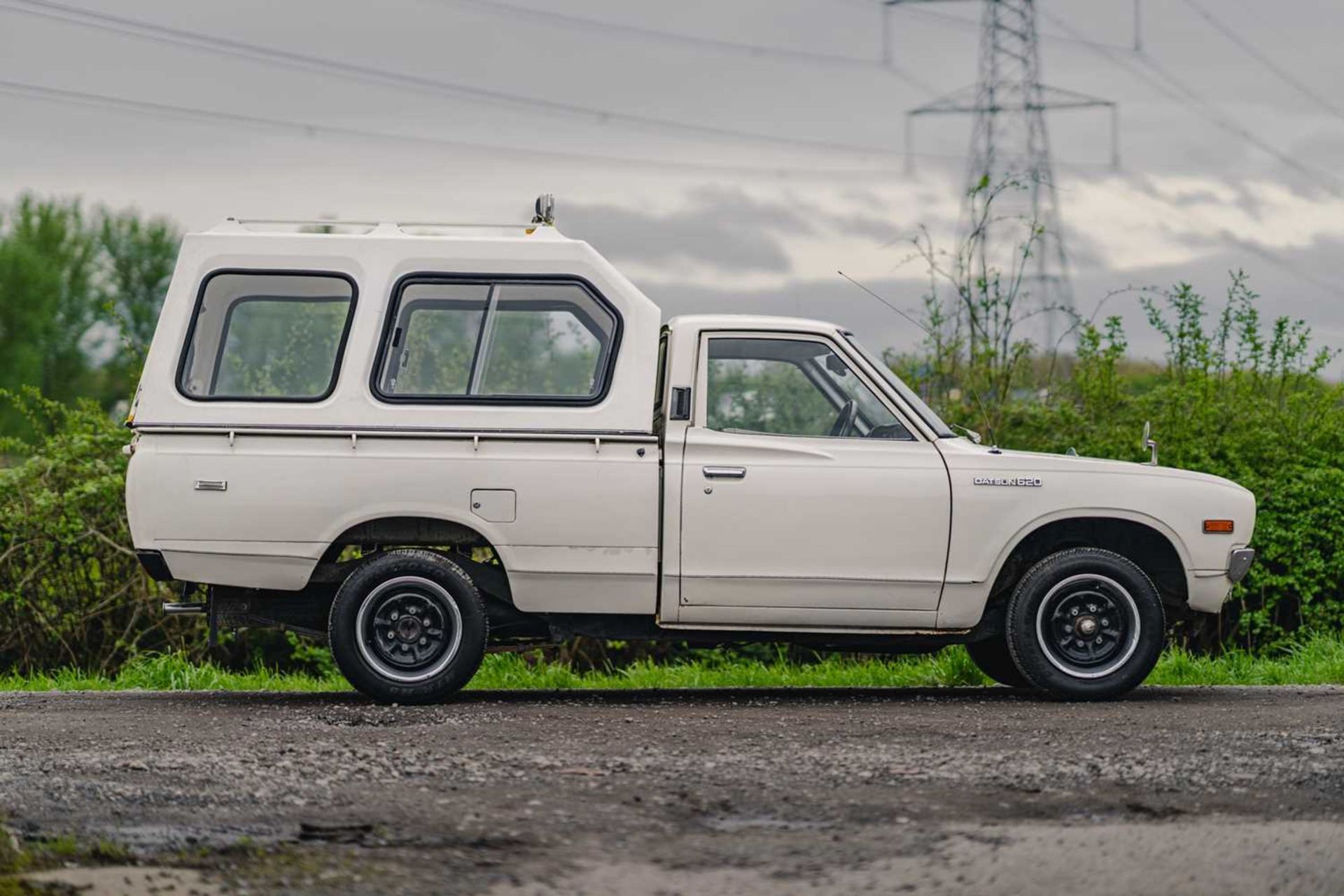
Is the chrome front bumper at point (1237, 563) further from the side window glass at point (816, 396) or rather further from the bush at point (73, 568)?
the bush at point (73, 568)

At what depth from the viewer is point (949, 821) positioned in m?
5.41

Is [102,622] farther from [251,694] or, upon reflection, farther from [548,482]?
[548,482]

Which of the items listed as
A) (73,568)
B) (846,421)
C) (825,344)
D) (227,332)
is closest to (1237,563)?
(846,421)

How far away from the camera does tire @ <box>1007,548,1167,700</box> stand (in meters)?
8.57

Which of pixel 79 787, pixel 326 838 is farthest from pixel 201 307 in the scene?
pixel 326 838

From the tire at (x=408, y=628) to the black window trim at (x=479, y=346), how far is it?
79 centimetres

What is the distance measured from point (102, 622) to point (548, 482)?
15.0 feet

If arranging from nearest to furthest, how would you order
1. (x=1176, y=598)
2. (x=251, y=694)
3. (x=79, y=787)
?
(x=79, y=787) → (x=1176, y=598) → (x=251, y=694)

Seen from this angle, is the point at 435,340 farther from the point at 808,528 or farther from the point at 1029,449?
the point at 1029,449

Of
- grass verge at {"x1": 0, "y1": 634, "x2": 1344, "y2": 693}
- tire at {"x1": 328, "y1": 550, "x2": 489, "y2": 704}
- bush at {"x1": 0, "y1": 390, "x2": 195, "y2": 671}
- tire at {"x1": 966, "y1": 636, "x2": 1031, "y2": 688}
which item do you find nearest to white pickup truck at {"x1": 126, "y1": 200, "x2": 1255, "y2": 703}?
tire at {"x1": 328, "y1": 550, "x2": 489, "y2": 704}

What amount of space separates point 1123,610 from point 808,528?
5.57 feet

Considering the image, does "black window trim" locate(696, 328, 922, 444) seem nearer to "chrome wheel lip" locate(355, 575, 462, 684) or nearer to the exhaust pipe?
"chrome wheel lip" locate(355, 575, 462, 684)

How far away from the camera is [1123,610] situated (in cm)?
862

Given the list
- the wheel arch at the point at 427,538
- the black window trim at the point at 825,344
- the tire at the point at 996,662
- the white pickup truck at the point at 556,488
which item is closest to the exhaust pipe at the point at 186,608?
the white pickup truck at the point at 556,488
